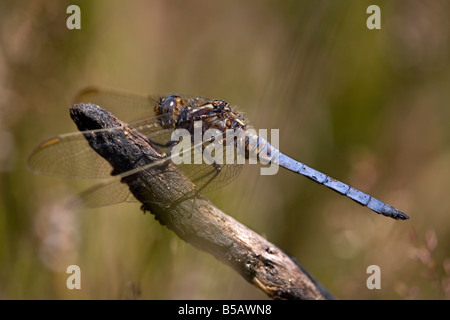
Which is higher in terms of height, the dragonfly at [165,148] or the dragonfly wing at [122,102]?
the dragonfly wing at [122,102]

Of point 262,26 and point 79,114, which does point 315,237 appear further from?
point 79,114

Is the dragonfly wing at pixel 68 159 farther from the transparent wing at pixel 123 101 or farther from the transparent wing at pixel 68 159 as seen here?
the transparent wing at pixel 123 101

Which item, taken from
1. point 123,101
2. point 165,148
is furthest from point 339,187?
point 123,101

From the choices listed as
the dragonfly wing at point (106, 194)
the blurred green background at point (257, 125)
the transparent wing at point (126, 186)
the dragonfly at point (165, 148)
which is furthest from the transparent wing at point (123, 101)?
the dragonfly wing at point (106, 194)


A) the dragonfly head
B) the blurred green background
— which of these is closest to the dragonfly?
the dragonfly head

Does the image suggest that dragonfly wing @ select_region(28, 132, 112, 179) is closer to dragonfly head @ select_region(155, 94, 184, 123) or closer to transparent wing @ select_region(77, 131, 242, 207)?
transparent wing @ select_region(77, 131, 242, 207)

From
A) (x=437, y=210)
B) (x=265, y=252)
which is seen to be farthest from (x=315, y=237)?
(x=265, y=252)
